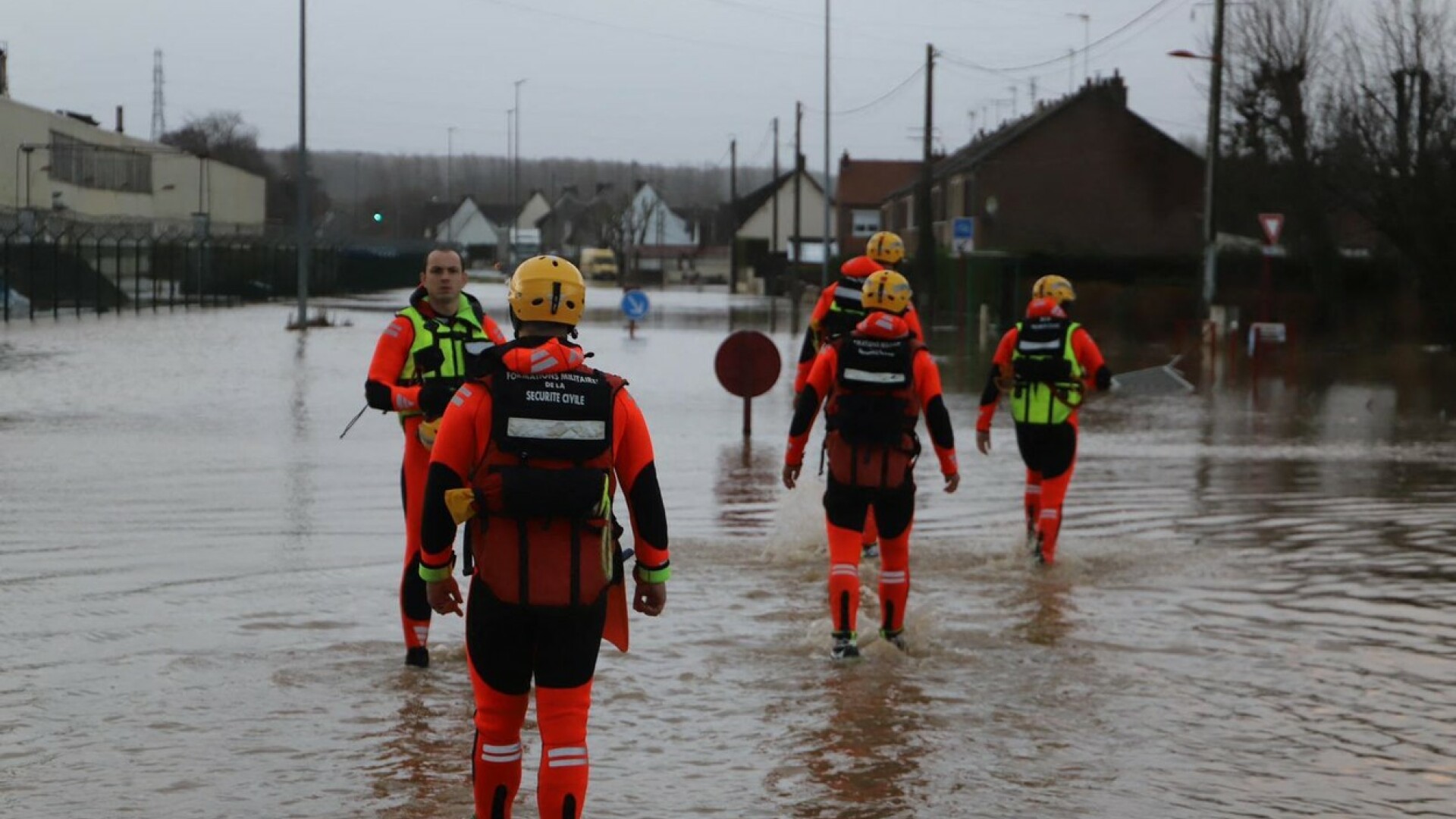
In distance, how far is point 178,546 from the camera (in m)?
11.7

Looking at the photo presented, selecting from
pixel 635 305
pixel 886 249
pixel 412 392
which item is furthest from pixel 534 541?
pixel 635 305

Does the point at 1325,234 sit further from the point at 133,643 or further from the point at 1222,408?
the point at 133,643

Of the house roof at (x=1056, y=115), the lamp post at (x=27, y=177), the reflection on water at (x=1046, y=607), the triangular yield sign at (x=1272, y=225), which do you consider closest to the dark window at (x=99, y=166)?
the lamp post at (x=27, y=177)

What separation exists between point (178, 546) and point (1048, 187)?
178ft

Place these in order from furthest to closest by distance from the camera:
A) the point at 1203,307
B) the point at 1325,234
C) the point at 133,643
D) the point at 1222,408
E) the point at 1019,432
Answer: the point at 1325,234 < the point at 1203,307 < the point at 1222,408 < the point at 1019,432 < the point at 133,643

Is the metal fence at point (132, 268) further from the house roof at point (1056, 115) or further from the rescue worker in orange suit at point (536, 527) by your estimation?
the rescue worker in orange suit at point (536, 527)

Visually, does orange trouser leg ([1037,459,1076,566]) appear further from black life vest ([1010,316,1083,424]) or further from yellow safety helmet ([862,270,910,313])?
yellow safety helmet ([862,270,910,313])

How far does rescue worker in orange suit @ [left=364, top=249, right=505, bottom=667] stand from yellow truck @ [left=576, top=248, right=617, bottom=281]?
105 m

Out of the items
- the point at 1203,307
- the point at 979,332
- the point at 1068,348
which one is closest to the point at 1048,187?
the point at 979,332

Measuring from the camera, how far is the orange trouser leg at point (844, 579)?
8.46 metres

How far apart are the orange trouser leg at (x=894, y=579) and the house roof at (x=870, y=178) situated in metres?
101

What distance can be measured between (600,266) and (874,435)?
107m

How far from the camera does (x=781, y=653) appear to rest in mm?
8766

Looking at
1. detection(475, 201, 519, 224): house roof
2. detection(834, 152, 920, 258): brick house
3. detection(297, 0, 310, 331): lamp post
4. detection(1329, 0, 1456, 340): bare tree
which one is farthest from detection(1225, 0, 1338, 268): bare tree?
detection(475, 201, 519, 224): house roof
